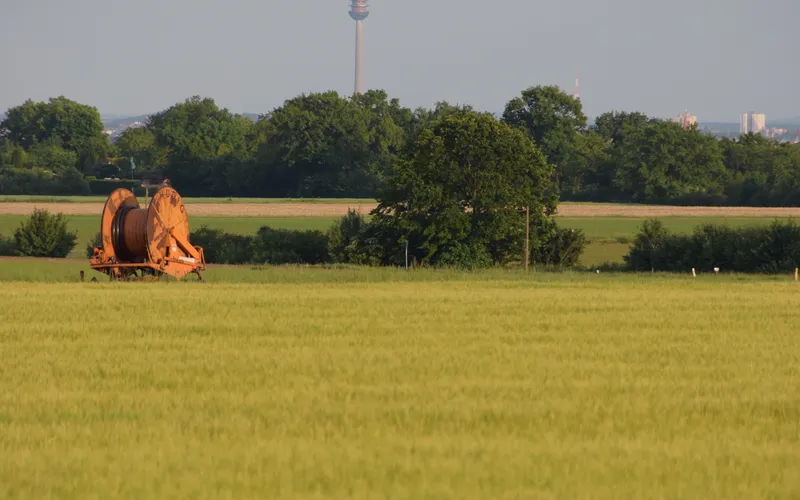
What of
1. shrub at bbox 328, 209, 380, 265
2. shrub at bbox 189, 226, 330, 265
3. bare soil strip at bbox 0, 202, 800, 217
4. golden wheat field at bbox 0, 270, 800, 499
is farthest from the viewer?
bare soil strip at bbox 0, 202, 800, 217

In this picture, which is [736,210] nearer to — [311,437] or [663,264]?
[663,264]

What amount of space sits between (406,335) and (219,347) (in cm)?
385

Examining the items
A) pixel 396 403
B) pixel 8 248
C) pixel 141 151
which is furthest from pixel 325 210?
pixel 396 403

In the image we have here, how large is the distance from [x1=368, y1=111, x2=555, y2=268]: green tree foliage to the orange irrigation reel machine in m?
21.1

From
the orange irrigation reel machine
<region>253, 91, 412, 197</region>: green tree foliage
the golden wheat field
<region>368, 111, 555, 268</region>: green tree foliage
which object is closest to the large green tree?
<region>253, 91, 412, 197</region>: green tree foliage

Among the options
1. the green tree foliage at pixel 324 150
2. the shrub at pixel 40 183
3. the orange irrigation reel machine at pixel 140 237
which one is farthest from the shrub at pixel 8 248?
the shrub at pixel 40 183

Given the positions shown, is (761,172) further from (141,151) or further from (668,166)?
(141,151)

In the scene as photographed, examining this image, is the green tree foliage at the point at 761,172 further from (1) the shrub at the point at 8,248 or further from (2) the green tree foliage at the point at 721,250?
(1) the shrub at the point at 8,248

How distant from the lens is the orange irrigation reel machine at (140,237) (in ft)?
139

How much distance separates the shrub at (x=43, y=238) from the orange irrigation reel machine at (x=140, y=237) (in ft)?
78.5

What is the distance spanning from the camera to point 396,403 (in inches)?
636

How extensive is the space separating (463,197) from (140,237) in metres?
28.5

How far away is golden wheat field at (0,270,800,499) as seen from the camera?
1202 cm

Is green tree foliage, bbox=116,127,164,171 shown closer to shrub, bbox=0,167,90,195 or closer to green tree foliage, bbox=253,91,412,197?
shrub, bbox=0,167,90,195
